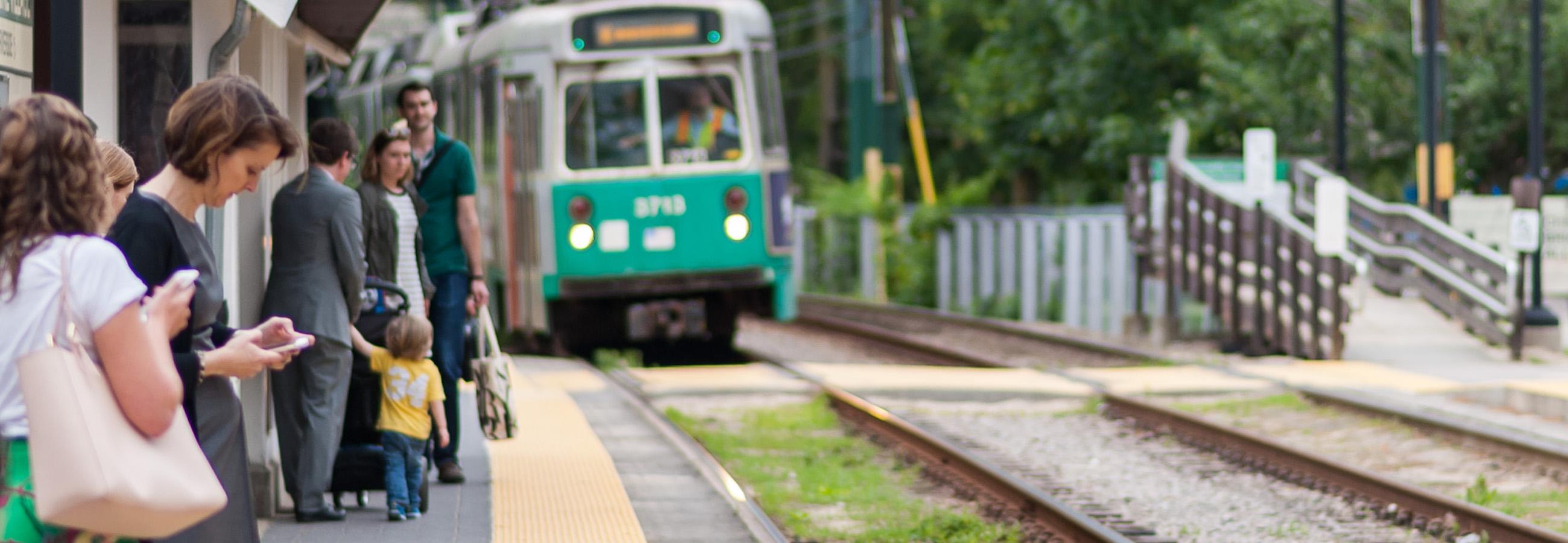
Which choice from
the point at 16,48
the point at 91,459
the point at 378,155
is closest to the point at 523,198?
the point at 378,155

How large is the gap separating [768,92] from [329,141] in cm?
888

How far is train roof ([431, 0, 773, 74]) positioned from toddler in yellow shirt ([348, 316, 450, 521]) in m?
8.02

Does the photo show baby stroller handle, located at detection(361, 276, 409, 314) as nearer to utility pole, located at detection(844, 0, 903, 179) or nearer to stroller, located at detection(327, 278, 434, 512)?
stroller, located at detection(327, 278, 434, 512)

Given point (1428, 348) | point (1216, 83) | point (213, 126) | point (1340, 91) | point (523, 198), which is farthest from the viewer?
point (1216, 83)

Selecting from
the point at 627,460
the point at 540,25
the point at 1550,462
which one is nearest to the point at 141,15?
the point at 627,460

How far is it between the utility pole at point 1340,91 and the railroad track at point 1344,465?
433 centimetres

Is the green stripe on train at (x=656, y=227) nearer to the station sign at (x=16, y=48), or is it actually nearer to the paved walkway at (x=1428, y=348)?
the paved walkway at (x=1428, y=348)

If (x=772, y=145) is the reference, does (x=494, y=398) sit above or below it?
below

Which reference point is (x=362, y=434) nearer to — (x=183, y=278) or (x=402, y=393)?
(x=402, y=393)

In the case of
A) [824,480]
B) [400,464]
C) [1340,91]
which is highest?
[1340,91]

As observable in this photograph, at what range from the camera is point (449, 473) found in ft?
27.3

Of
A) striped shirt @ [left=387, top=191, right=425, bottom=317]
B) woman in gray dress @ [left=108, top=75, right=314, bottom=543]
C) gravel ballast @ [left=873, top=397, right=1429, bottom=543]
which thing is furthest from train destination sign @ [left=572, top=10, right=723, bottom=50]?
woman in gray dress @ [left=108, top=75, right=314, bottom=543]

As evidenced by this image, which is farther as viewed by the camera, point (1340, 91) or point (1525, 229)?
point (1340, 91)

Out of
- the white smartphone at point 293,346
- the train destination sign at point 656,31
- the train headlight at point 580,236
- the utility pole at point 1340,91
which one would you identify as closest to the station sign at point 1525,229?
the utility pole at point 1340,91
